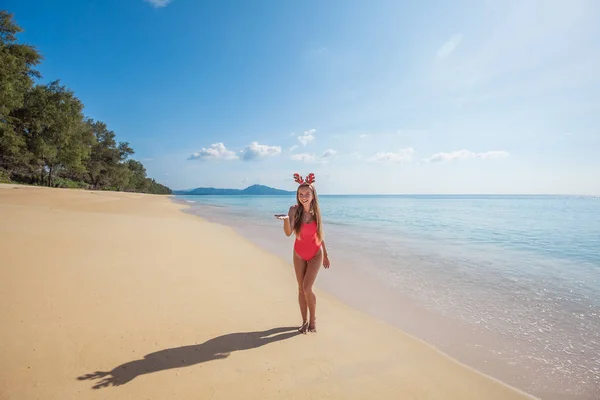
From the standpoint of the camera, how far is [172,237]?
10.0 metres

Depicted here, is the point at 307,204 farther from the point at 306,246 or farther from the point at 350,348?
the point at 350,348

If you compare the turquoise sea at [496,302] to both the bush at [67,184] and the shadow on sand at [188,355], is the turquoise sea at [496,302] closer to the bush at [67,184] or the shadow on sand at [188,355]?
the shadow on sand at [188,355]

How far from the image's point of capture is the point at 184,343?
3369mm

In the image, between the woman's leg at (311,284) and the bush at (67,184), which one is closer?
the woman's leg at (311,284)

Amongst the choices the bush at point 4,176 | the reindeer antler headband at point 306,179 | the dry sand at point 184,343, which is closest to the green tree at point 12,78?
the bush at point 4,176

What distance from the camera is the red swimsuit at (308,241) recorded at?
4.04 meters

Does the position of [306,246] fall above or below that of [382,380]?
above

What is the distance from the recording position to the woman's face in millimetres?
4008

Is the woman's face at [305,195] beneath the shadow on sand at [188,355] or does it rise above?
above

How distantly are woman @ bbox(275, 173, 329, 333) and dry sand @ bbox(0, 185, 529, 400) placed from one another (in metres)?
0.44

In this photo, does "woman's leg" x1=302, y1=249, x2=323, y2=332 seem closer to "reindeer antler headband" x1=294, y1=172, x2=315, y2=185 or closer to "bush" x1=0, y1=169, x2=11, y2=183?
"reindeer antler headband" x1=294, y1=172, x2=315, y2=185

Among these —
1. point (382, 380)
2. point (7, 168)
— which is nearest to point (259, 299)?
point (382, 380)

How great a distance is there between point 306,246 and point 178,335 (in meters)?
2.15

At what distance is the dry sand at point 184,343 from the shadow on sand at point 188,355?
1 centimetres
